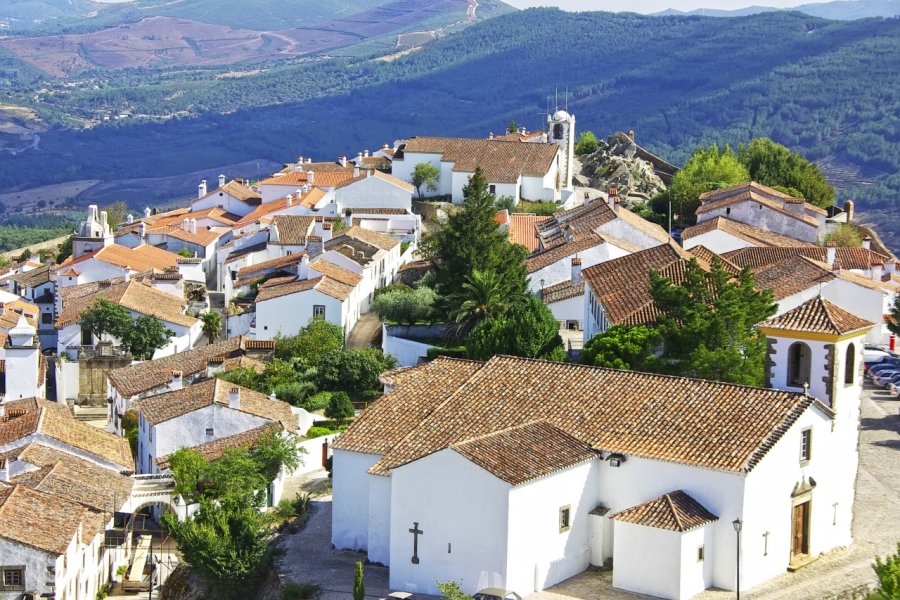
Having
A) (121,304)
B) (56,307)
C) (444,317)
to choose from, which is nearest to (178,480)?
(444,317)

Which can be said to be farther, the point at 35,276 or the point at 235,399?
the point at 35,276

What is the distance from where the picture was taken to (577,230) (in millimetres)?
64875

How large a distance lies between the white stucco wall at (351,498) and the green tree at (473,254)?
1929 cm

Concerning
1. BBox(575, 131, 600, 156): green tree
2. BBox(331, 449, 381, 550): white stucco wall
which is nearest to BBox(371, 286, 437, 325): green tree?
BBox(331, 449, 381, 550): white stucco wall

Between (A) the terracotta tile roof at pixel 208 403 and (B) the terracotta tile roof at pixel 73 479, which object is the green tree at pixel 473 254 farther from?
(B) the terracotta tile roof at pixel 73 479

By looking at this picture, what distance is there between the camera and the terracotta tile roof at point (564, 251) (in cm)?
5828

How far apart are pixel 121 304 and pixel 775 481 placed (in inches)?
1640

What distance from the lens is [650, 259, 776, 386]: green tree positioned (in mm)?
36469

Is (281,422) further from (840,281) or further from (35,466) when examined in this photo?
(840,281)

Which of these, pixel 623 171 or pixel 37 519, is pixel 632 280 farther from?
pixel 623 171

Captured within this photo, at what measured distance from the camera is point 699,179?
3359 inches

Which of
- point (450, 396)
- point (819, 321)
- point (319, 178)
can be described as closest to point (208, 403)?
point (450, 396)

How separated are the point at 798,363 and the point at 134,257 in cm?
5291

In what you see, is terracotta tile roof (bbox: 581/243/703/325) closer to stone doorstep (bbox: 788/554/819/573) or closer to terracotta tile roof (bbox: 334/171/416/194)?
stone doorstep (bbox: 788/554/819/573)
